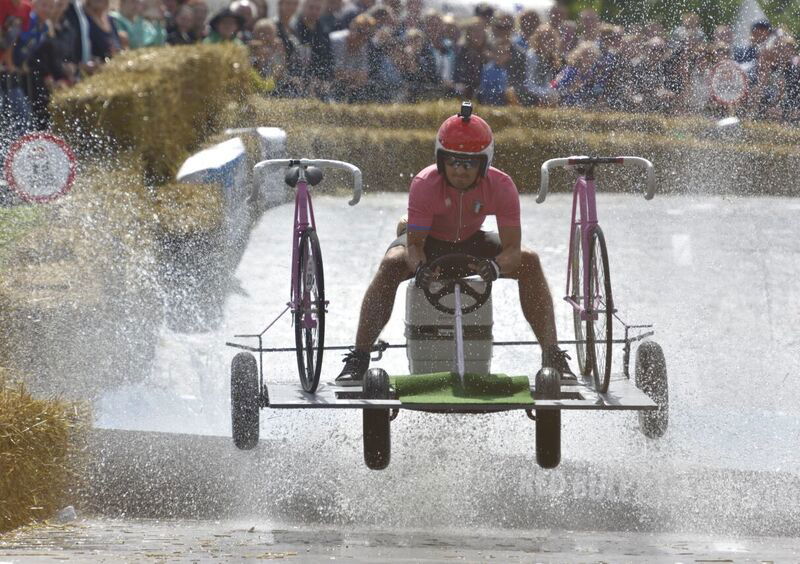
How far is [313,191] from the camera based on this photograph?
16844mm

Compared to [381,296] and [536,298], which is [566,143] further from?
[381,296]

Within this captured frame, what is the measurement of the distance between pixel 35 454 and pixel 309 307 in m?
1.57

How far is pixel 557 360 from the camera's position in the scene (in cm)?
832

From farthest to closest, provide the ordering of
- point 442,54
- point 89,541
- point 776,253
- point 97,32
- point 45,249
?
1. point 442,54
2. point 776,253
3. point 97,32
4. point 45,249
5. point 89,541

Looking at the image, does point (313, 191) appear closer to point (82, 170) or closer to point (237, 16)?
point (237, 16)

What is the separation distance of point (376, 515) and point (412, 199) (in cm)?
172

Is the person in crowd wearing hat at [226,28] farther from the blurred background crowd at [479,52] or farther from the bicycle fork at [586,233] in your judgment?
the bicycle fork at [586,233]

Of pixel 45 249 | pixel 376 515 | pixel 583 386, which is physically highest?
pixel 45 249

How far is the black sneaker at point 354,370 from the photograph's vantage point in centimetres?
830

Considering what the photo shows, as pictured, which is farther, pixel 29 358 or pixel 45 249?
pixel 45 249

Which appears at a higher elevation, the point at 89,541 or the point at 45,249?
the point at 45,249

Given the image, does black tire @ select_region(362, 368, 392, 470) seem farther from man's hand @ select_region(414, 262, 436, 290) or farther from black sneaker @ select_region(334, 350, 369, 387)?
man's hand @ select_region(414, 262, 436, 290)

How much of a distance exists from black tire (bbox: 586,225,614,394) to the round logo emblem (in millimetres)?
4789

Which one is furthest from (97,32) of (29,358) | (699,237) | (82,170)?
(699,237)
